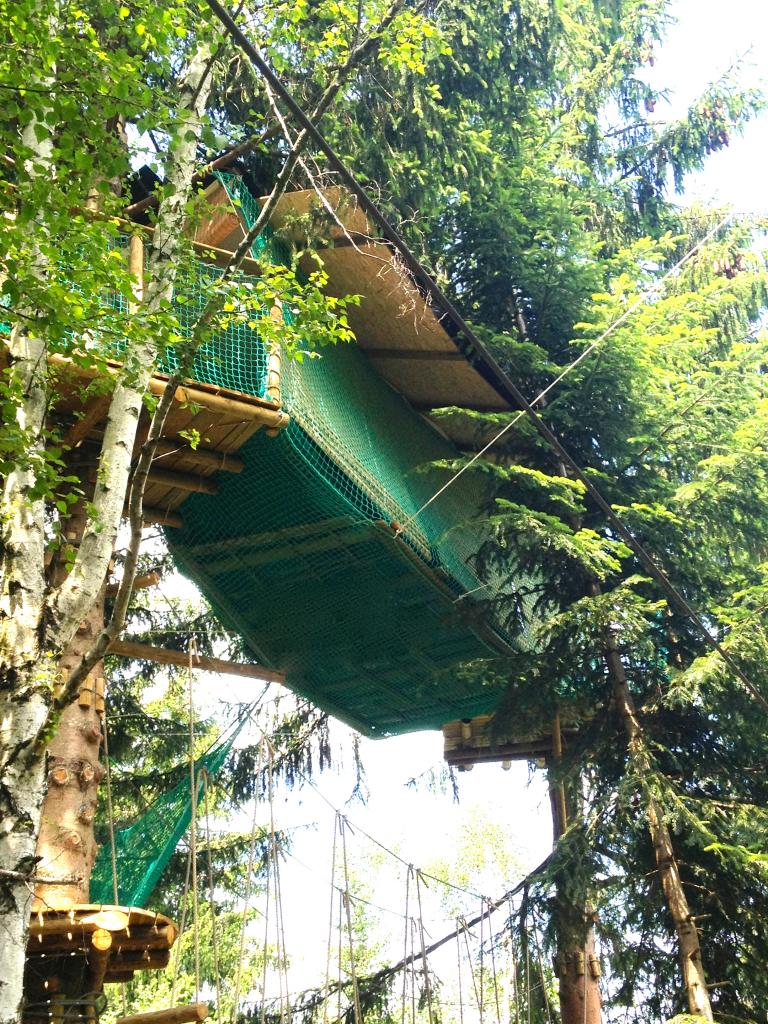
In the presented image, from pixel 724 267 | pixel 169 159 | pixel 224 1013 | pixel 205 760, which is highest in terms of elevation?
pixel 724 267

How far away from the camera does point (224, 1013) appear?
13.6 meters

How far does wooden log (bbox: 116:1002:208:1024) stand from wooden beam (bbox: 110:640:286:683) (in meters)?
1.75

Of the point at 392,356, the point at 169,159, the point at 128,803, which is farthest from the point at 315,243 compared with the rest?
the point at 128,803

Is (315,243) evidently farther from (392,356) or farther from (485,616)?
(485,616)

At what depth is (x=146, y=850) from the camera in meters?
5.59

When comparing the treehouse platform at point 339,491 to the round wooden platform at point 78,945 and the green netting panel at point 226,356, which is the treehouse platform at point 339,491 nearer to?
A: the green netting panel at point 226,356

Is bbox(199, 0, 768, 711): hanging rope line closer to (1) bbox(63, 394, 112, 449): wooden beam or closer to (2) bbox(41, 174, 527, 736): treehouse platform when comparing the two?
(2) bbox(41, 174, 527, 736): treehouse platform

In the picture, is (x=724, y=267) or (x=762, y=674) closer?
(x=762, y=674)

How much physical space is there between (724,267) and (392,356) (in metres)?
4.43

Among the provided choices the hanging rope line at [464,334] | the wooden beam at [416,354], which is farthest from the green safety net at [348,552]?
the hanging rope line at [464,334]

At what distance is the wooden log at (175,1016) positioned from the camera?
4.39m

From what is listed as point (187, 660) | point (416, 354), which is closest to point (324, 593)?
point (187, 660)

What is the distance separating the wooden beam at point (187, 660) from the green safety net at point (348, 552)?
1.31ft

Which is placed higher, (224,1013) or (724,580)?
(724,580)
